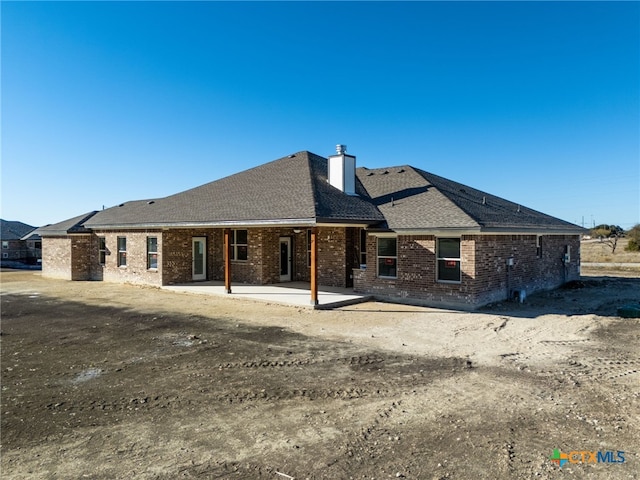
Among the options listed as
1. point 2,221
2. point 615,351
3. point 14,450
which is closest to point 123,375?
point 14,450

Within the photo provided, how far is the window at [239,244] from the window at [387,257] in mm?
6409

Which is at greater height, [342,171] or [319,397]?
[342,171]

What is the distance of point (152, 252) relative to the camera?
19.0 metres

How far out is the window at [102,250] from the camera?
21875mm

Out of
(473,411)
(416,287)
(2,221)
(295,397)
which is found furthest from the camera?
(2,221)

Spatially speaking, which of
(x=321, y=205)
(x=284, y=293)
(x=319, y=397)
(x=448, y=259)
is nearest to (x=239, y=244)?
(x=284, y=293)

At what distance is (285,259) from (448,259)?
7.93m

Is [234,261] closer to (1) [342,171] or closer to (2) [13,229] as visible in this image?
(1) [342,171]

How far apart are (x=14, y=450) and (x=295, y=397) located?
3.19 metres

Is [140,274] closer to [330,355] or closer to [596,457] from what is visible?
[330,355]

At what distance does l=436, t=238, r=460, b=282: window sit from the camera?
507 inches

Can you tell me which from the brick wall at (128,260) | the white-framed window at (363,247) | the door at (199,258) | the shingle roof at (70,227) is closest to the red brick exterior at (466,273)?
the white-framed window at (363,247)

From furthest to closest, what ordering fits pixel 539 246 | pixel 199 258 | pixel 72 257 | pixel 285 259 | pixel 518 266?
pixel 72 257 → pixel 199 258 → pixel 285 259 → pixel 539 246 → pixel 518 266

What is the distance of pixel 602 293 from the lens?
53.7 ft
